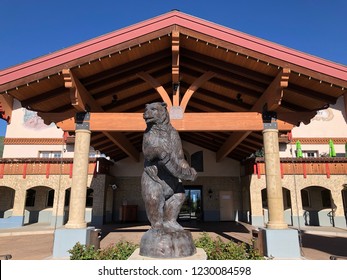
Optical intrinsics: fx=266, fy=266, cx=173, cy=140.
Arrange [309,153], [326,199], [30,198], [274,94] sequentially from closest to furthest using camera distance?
[274,94]
[326,199]
[30,198]
[309,153]

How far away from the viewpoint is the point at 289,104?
30.3 ft

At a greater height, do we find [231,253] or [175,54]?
[175,54]

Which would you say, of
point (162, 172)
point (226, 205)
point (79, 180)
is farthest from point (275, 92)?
point (226, 205)

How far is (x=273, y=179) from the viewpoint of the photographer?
8.10 metres

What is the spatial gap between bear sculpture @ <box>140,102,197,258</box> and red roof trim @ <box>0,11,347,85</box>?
4.46 m

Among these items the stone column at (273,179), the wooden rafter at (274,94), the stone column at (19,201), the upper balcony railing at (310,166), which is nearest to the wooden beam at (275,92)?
the wooden rafter at (274,94)

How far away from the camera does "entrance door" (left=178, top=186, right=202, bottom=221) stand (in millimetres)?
20228

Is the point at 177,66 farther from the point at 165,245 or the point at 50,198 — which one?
the point at 50,198

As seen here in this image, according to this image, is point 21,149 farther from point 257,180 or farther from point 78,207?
point 257,180

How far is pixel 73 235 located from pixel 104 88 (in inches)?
190

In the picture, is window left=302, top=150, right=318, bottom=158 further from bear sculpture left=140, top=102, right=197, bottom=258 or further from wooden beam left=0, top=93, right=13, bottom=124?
wooden beam left=0, top=93, right=13, bottom=124

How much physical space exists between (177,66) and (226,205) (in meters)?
13.8

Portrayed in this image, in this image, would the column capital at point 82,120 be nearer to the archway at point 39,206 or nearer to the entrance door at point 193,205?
the entrance door at point 193,205
